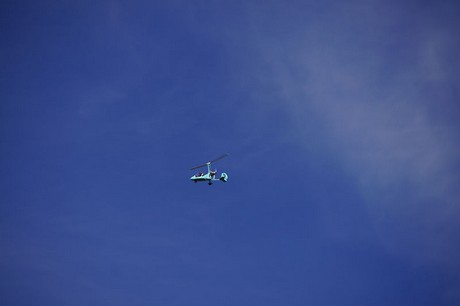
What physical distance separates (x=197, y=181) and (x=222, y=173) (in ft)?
28.2

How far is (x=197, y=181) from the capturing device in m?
173

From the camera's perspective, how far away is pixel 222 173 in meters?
177
